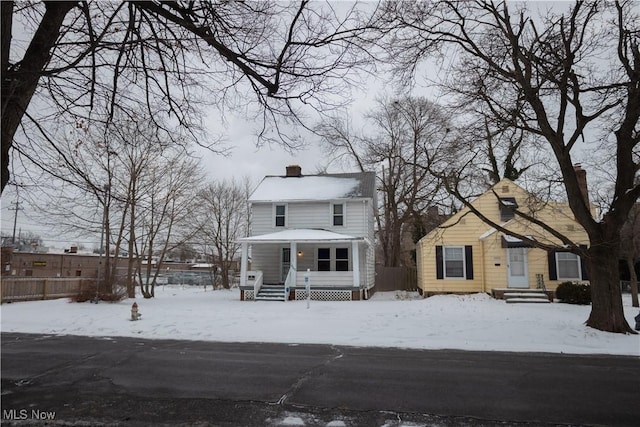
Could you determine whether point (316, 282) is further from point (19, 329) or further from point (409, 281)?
point (19, 329)

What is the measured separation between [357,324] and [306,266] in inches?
432

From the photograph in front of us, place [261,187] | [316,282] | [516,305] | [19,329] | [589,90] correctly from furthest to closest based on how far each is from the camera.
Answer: [261,187] < [316,282] < [516,305] < [19,329] < [589,90]

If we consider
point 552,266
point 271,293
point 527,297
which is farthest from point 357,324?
point 552,266

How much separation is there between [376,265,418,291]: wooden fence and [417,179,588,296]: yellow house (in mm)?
7675

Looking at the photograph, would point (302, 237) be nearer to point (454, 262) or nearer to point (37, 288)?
point (454, 262)

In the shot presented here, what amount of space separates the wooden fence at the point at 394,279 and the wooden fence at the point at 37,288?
60.9 ft

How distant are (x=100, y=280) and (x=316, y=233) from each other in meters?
10.8

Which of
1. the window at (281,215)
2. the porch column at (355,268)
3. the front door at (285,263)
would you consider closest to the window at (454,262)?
the porch column at (355,268)

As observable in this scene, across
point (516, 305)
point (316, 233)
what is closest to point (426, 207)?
point (316, 233)

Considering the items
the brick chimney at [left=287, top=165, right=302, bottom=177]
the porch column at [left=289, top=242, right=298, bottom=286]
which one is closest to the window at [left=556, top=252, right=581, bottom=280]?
the porch column at [left=289, top=242, right=298, bottom=286]

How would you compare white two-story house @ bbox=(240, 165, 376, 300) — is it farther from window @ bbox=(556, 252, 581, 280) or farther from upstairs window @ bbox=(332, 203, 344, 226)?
window @ bbox=(556, 252, 581, 280)

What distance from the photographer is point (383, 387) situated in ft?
21.4

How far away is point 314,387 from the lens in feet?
21.4

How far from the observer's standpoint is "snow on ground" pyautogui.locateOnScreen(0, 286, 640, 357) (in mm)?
10820
